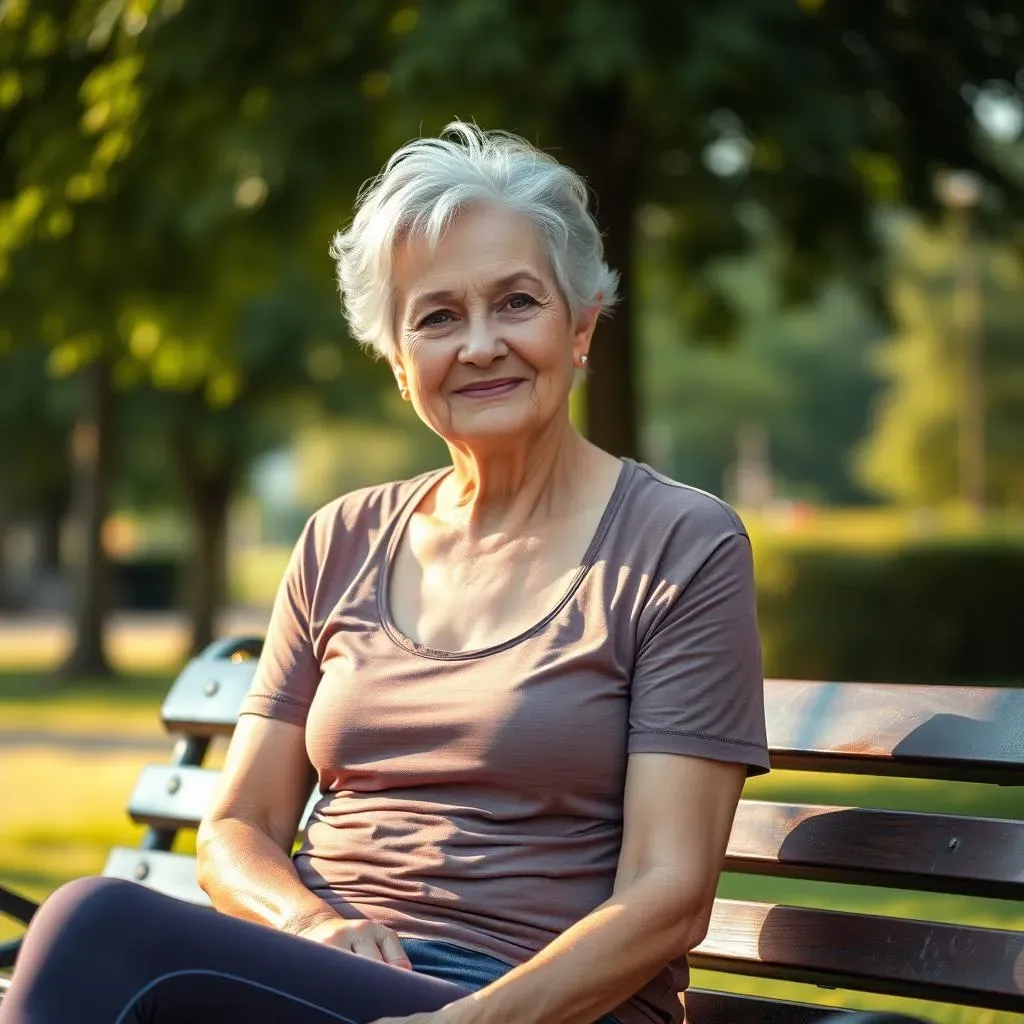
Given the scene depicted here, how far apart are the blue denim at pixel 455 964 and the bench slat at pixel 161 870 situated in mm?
1113

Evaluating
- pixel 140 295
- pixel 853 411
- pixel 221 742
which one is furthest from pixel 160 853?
pixel 853 411

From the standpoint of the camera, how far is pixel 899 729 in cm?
298

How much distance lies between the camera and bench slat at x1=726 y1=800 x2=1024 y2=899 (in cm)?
284

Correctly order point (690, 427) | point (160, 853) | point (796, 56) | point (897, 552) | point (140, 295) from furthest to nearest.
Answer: point (690, 427) → point (897, 552) → point (140, 295) → point (796, 56) → point (160, 853)

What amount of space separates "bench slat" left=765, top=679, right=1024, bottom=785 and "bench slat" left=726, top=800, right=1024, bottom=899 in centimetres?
8

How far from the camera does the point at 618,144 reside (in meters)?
9.45

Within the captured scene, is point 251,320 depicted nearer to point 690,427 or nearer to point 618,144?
point 618,144

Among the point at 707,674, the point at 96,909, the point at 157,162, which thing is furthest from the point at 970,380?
the point at 96,909

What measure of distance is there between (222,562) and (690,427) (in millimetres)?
37950

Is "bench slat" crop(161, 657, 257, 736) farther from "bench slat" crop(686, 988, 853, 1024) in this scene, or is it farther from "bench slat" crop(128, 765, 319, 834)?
"bench slat" crop(686, 988, 853, 1024)

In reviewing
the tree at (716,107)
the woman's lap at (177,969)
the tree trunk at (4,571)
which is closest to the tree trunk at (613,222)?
the tree at (716,107)

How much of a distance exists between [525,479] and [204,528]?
1819 centimetres

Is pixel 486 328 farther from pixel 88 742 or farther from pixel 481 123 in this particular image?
pixel 88 742

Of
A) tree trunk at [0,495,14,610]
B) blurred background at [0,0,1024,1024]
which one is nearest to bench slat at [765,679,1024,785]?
blurred background at [0,0,1024,1024]
